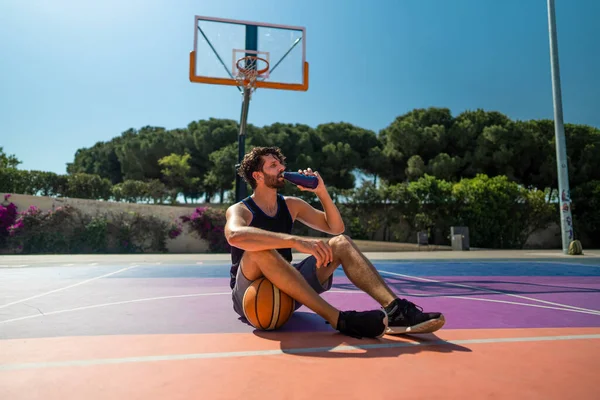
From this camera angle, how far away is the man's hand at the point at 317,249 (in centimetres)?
211

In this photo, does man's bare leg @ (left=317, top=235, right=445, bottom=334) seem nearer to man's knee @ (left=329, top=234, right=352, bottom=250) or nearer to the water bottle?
man's knee @ (left=329, top=234, right=352, bottom=250)

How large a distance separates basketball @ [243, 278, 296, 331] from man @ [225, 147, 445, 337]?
0.07m

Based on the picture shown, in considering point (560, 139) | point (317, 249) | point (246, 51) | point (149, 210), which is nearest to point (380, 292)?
point (317, 249)

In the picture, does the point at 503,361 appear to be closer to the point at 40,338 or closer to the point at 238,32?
the point at 40,338

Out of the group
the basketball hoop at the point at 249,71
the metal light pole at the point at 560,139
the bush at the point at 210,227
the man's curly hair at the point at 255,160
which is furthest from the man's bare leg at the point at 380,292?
the bush at the point at 210,227

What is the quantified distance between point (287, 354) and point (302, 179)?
45.7 inches

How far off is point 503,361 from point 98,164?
51.1m

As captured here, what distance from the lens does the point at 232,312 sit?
3273 mm

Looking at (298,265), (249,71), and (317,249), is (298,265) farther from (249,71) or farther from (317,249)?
(249,71)

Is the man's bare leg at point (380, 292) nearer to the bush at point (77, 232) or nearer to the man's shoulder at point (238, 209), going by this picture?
the man's shoulder at point (238, 209)

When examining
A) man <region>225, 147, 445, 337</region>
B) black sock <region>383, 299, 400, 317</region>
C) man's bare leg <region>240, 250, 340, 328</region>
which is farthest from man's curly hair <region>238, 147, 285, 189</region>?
black sock <region>383, 299, 400, 317</region>

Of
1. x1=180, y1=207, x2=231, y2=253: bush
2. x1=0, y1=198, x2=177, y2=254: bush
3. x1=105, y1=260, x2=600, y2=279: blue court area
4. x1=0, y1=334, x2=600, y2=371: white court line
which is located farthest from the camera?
x1=180, y1=207, x2=231, y2=253: bush

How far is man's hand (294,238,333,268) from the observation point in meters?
2.11

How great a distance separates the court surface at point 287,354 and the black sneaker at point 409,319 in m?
0.09
